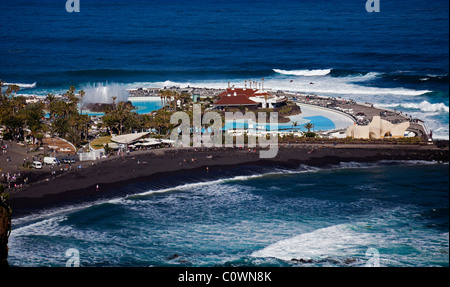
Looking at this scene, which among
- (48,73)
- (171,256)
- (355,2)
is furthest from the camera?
(355,2)

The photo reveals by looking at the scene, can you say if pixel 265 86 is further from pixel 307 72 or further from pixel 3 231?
pixel 3 231

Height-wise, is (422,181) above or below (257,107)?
below

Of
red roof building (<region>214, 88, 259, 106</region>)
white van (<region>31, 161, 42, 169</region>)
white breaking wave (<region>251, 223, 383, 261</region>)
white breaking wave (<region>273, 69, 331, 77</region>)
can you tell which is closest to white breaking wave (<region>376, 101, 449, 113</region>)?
red roof building (<region>214, 88, 259, 106</region>)

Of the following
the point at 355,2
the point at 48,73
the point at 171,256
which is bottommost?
the point at 171,256

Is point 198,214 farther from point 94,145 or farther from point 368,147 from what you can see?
point 368,147

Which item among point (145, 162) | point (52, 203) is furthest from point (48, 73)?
point (52, 203)

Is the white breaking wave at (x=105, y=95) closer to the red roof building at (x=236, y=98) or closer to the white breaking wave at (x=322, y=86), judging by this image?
the red roof building at (x=236, y=98)
